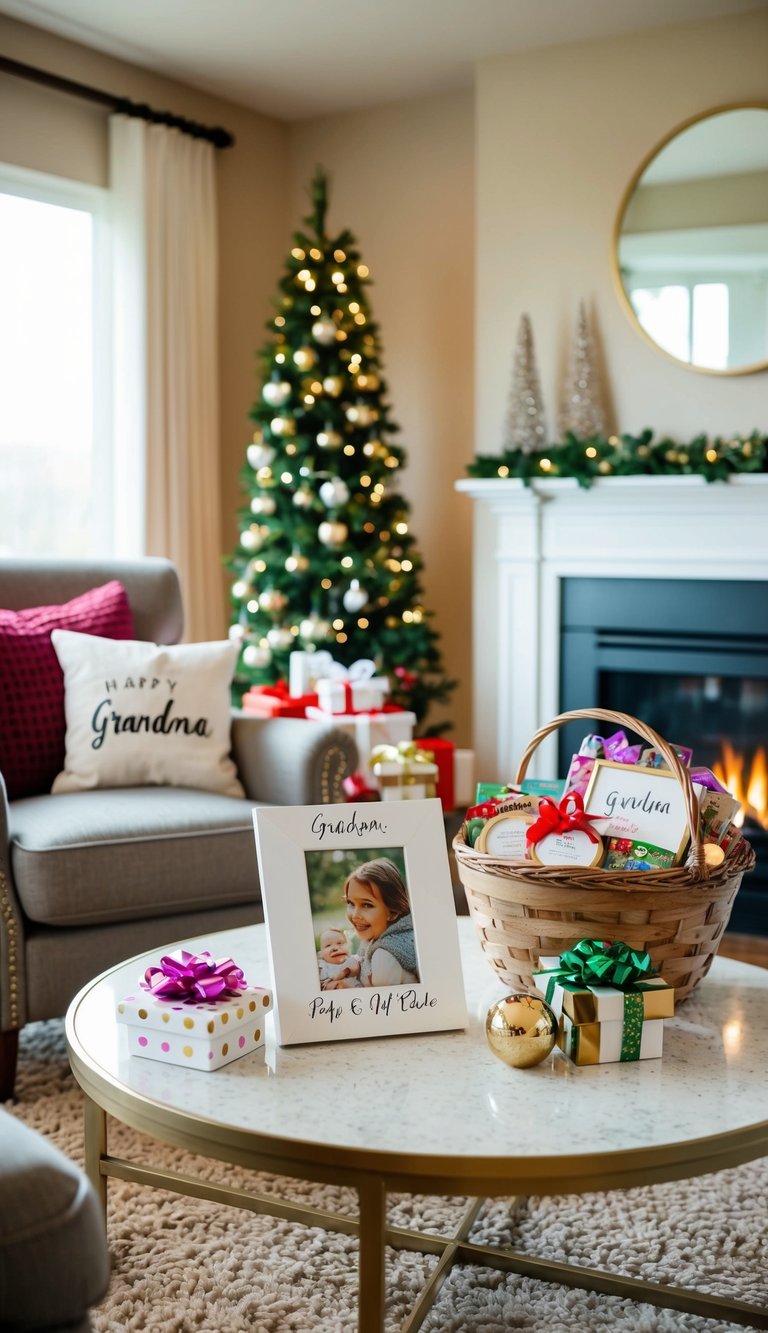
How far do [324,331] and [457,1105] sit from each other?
314cm

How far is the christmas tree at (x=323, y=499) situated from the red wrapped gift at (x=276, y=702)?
5.2 inches

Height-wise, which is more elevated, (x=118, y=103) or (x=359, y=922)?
(x=118, y=103)

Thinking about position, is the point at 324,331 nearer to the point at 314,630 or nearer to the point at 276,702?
the point at 314,630

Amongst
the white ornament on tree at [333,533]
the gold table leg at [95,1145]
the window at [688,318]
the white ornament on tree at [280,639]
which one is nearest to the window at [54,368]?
the white ornament on tree at [280,639]

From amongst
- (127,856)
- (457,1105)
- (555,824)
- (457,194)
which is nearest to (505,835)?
(555,824)

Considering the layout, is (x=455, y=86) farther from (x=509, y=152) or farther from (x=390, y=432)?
(x=390, y=432)

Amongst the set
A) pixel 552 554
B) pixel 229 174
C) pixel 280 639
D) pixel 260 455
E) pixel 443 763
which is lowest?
pixel 443 763

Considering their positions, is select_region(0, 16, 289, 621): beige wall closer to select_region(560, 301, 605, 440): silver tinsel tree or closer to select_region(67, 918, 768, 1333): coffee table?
select_region(560, 301, 605, 440): silver tinsel tree

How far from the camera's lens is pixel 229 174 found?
15.6 feet

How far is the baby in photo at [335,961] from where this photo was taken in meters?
1.48

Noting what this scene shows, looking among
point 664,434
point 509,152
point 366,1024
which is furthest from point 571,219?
point 366,1024

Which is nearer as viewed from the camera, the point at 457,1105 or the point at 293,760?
the point at 457,1105

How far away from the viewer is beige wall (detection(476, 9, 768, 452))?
12.4 ft

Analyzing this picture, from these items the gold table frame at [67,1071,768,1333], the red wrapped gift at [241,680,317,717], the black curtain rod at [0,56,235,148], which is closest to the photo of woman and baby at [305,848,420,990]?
the gold table frame at [67,1071,768,1333]
